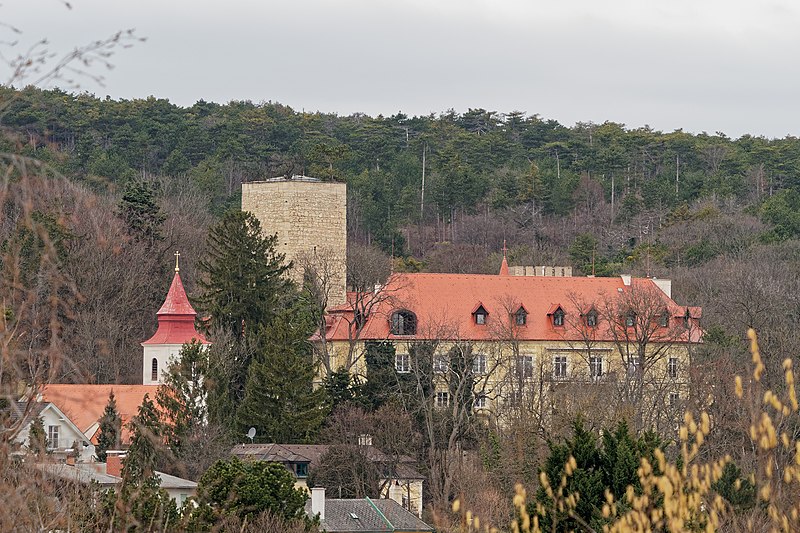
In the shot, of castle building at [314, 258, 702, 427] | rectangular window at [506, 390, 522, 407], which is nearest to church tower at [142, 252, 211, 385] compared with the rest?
castle building at [314, 258, 702, 427]

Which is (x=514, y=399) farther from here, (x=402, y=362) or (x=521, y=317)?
(x=521, y=317)

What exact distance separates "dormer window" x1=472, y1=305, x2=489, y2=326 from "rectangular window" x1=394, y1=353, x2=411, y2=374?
3.09m

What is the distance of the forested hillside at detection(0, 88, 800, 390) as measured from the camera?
166ft

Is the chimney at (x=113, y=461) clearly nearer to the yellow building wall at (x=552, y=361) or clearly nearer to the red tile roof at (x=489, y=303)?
the yellow building wall at (x=552, y=361)

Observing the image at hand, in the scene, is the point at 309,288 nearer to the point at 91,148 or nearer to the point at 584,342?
the point at 584,342

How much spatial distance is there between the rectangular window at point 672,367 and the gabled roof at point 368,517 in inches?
446

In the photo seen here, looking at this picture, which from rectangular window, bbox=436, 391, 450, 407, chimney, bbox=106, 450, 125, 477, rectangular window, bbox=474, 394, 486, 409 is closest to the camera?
chimney, bbox=106, 450, 125, 477

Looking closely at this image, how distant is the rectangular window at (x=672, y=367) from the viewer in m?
44.7

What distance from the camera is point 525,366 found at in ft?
154

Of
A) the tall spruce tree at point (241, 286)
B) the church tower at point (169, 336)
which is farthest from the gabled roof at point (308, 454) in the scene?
the tall spruce tree at point (241, 286)

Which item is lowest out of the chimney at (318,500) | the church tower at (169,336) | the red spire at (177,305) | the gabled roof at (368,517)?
the gabled roof at (368,517)

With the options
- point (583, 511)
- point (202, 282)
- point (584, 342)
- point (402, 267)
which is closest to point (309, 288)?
point (202, 282)

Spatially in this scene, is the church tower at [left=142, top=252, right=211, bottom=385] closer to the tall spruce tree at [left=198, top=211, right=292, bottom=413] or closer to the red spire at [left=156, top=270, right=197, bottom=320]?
the red spire at [left=156, top=270, right=197, bottom=320]

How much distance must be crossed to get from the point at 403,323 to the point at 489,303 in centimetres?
282
